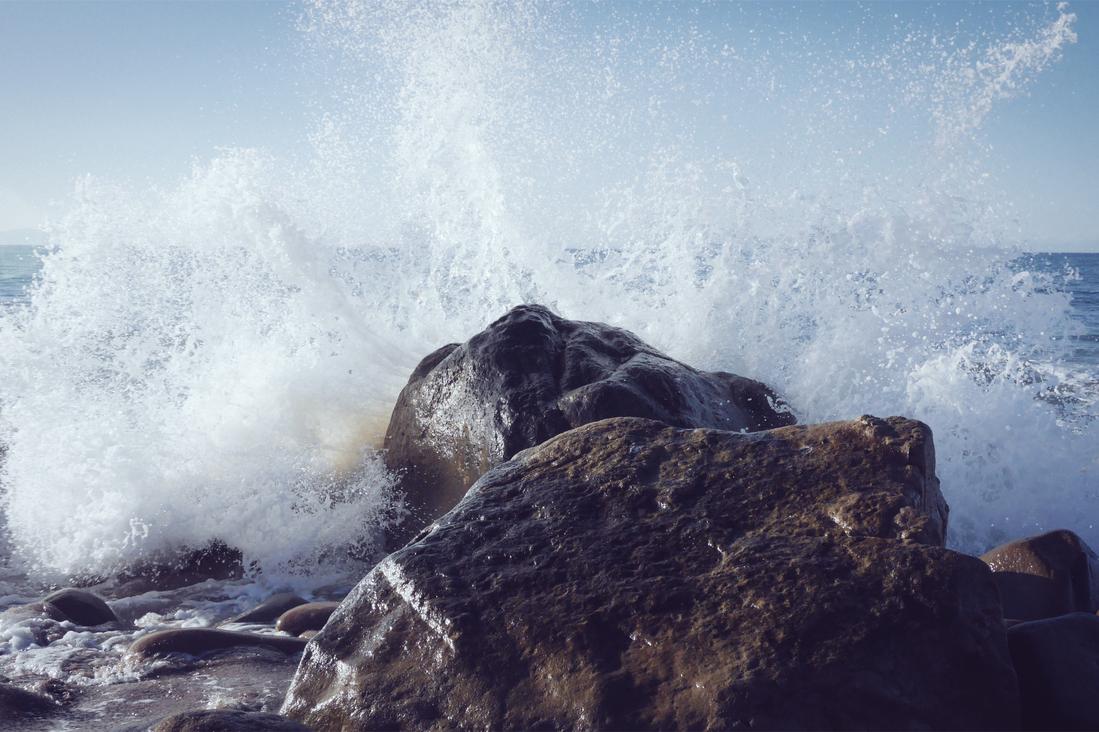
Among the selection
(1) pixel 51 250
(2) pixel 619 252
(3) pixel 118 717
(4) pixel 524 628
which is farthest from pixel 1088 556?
(1) pixel 51 250

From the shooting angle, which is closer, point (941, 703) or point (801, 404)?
point (941, 703)

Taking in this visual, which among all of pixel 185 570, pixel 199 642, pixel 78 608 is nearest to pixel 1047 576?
pixel 199 642

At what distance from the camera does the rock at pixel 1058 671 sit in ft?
8.23

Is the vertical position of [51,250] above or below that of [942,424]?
above

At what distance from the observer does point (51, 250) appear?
328 inches

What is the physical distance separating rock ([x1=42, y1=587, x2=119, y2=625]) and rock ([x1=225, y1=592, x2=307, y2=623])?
62cm

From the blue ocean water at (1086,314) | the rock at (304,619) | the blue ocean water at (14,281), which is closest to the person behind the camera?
the rock at (304,619)

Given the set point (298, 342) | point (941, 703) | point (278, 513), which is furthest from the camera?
point (298, 342)

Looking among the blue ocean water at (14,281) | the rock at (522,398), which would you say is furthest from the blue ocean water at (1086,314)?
the blue ocean water at (14,281)

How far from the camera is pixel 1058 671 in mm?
2596

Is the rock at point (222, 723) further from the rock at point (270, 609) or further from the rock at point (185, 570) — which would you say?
→ the rock at point (185, 570)

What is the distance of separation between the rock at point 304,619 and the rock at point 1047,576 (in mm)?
3008

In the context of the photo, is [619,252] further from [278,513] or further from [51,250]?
[51,250]

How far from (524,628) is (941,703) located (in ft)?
3.79
